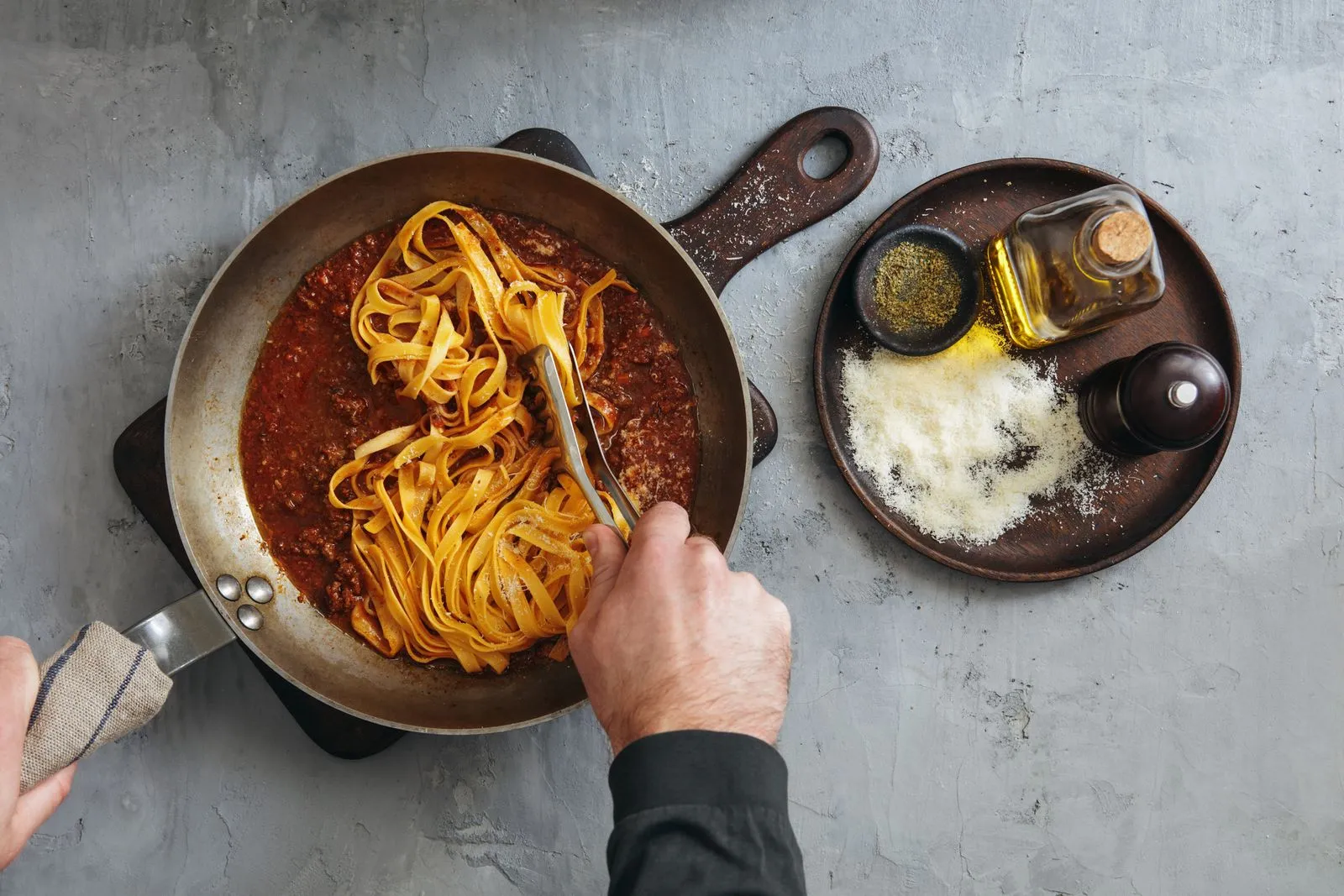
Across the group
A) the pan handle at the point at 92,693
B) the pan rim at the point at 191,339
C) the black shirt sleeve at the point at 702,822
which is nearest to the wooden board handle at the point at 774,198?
the pan rim at the point at 191,339

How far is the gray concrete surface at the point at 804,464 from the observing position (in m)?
2.45

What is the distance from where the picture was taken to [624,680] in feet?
5.50

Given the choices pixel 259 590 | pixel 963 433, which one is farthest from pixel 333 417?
pixel 963 433

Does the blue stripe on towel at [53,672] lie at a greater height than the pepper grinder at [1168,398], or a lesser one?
greater

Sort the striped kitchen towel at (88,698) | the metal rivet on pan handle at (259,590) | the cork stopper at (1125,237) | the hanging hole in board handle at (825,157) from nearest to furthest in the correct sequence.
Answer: the striped kitchen towel at (88,698) < the cork stopper at (1125,237) < the metal rivet on pan handle at (259,590) < the hanging hole in board handle at (825,157)

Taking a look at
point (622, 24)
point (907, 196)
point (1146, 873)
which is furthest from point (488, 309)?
point (1146, 873)

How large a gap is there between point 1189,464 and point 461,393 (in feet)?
6.37

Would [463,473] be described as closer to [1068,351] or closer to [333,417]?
[333,417]

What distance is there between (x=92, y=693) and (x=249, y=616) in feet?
1.36

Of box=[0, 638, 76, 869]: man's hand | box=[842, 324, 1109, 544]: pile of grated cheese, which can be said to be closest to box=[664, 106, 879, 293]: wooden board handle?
box=[842, 324, 1109, 544]: pile of grated cheese

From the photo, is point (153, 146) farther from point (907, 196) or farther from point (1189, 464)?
point (1189, 464)

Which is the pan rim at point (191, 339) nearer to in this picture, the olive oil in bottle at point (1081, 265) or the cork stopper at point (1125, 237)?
the olive oil in bottle at point (1081, 265)

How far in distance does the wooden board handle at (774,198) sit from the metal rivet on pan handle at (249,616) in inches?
56.1

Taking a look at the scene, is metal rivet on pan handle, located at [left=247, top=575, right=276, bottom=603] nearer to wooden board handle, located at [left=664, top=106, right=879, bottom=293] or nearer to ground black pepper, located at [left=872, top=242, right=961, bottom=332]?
wooden board handle, located at [left=664, top=106, right=879, bottom=293]
